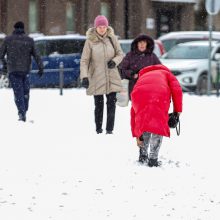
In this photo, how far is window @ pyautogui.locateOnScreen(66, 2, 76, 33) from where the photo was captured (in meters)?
41.6

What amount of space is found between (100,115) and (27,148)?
7.66 ft

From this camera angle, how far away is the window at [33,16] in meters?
39.4

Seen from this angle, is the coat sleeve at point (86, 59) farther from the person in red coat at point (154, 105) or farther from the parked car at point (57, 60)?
the parked car at point (57, 60)

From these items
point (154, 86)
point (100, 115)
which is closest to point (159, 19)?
point (100, 115)

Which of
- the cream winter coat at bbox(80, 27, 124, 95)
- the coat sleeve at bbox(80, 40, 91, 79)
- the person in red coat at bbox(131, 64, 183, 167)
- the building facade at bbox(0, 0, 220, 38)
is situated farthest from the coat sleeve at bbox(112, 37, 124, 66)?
the building facade at bbox(0, 0, 220, 38)

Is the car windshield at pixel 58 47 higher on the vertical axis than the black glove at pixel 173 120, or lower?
lower

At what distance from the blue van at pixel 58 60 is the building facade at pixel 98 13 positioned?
28.8 ft

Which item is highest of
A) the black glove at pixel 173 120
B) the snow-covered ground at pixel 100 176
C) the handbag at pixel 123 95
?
the black glove at pixel 173 120

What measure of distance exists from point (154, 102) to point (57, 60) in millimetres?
17850

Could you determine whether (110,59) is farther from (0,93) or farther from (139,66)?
(0,93)

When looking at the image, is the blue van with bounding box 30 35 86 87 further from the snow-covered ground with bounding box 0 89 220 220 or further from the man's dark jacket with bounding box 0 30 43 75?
the snow-covered ground with bounding box 0 89 220 220

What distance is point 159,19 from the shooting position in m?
48.9

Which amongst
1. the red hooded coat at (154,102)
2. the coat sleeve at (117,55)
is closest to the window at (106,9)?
the coat sleeve at (117,55)

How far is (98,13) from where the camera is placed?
42.9 m
